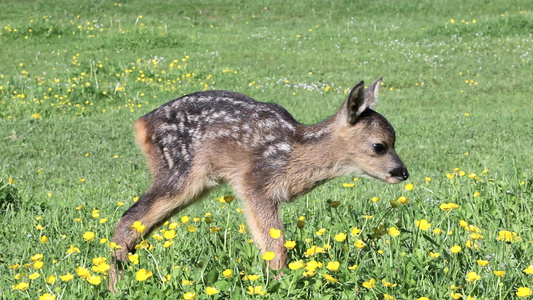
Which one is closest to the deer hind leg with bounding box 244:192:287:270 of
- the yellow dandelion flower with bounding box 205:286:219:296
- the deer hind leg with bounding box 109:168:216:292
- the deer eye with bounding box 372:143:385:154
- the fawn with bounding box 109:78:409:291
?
the fawn with bounding box 109:78:409:291

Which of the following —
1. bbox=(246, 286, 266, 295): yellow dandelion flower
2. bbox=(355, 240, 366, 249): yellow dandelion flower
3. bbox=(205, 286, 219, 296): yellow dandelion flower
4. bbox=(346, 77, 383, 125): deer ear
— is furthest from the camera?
bbox=(346, 77, 383, 125): deer ear

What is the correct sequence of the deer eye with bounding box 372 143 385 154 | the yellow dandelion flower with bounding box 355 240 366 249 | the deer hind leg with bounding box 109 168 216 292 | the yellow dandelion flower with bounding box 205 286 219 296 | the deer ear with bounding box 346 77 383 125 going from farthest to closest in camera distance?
the deer eye with bounding box 372 143 385 154 → the deer hind leg with bounding box 109 168 216 292 → the deer ear with bounding box 346 77 383 125 → the yellow dandelion flower with bounding box 355 240 366 249 → the yellow dandelion flower with bounding box 205 286 219 296

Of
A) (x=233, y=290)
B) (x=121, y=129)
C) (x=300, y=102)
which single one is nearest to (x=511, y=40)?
(x=300, y=102)

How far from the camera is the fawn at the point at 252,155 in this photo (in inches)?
195

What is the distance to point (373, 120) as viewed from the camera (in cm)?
504

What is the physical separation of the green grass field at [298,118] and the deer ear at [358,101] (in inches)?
24.3

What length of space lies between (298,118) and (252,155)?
25.0ft

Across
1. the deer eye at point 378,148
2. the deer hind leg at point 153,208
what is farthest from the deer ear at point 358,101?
the deer hind leg at point 153,208

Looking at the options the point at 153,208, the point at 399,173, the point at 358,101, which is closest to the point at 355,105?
the point at 358,101

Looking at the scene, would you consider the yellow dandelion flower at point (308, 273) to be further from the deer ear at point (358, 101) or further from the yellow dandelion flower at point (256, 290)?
the deer ear at point (358, 101)

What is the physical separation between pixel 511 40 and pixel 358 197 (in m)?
14.1

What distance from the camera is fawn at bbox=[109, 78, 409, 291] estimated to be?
16.2ft

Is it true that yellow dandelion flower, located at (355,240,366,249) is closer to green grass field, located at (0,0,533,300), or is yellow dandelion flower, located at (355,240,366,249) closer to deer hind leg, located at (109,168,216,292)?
green grass field, located at (0,0,533,300)

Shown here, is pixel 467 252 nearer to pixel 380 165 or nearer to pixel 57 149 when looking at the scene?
pixel 380 165
